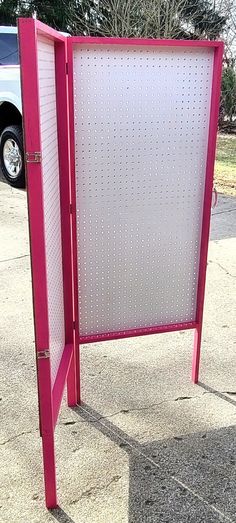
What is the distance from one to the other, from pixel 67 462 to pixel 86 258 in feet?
3.12

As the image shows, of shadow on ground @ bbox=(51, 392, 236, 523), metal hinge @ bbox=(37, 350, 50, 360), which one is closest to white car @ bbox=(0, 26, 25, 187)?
shadow on ground @ bbox=(51, 392, 236, 523)

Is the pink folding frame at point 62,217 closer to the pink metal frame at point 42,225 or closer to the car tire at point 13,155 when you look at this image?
the pink metal frame at point 42,225

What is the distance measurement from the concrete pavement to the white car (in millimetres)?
3881

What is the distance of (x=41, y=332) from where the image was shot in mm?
1907

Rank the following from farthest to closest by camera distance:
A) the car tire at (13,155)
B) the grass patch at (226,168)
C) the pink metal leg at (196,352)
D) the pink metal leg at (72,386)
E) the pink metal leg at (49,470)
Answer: the grass patch at (226,168) < the car tire at (13,155) < the pink metal leg at (196,352) < the pink metal leg at (72,386) < the pink metal leg at (49,470)

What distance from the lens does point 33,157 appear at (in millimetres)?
1721

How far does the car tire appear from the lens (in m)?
7.20

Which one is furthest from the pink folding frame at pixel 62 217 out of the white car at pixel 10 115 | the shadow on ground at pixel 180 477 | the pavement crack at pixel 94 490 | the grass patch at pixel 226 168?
the grass patch at pixel 226 168

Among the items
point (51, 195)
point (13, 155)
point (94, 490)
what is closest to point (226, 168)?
point (13, 155)

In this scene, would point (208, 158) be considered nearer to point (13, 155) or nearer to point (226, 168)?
point (13, 155)

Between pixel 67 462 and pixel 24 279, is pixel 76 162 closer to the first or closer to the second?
pixel 67 462

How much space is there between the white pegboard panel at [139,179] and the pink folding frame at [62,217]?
36 mm

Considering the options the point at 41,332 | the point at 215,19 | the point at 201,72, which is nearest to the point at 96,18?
the point at 215,19

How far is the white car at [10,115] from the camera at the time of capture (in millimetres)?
6969
